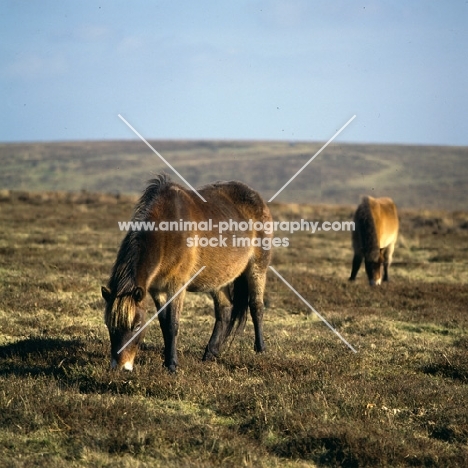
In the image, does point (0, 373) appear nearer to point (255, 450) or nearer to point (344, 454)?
point (255, 450)

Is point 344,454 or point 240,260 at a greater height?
point 240,260

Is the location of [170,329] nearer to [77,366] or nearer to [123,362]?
[123,362]

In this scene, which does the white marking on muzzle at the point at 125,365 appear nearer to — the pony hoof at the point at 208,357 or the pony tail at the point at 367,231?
the pony hoof at the point at 208,357

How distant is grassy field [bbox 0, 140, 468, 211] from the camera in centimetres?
8719

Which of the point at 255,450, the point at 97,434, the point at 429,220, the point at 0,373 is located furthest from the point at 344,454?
the point at 429,220

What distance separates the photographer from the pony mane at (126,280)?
252 inches

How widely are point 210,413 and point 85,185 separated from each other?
85.4m

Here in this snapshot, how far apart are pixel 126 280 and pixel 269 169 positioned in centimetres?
10096

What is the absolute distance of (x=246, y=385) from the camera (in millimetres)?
6664

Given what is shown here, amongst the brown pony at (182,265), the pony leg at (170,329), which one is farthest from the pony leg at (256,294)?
the pony leg at (170,329)

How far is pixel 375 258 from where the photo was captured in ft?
50.8

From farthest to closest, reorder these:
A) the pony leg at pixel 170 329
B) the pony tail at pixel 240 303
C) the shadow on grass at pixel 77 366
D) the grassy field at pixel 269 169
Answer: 1. the grassy field at pixel 269 169
2. the pony tail at pixel 240 303
3. the pony leg at pixel 170 329
4. the shadow on grass at pixel 77 366

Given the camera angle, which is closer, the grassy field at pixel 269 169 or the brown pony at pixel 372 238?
the brown pony at pixel 372 238

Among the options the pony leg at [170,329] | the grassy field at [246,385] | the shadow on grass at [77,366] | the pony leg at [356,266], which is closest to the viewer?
the grassy field at [246,385]
